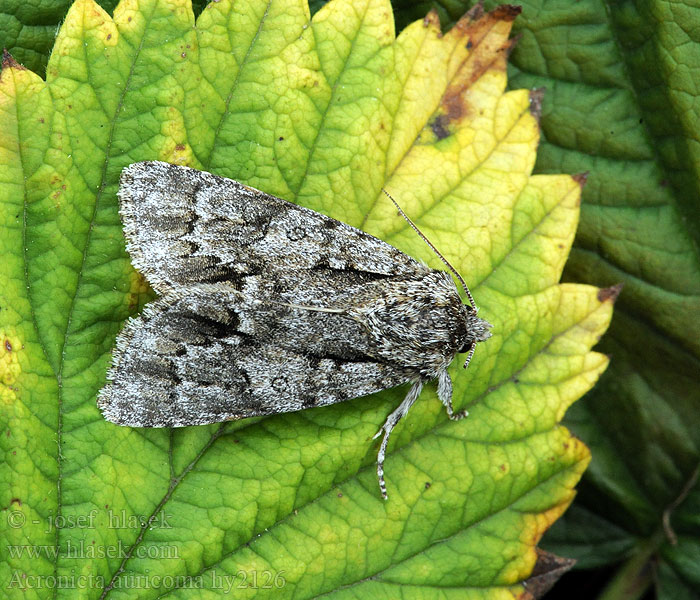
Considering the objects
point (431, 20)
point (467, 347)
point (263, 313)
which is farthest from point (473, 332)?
point (431, 20)

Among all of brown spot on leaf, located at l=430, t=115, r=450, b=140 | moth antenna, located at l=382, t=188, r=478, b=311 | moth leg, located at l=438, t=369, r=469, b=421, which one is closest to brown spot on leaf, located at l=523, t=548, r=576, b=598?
moth leg, located at l=438, t=369, r=469, b=421

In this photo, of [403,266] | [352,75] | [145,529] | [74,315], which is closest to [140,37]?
[352,75]

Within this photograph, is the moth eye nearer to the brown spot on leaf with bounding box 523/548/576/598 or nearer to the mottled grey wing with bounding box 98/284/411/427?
the mottled grey wing with bounding box 98/284/411/427

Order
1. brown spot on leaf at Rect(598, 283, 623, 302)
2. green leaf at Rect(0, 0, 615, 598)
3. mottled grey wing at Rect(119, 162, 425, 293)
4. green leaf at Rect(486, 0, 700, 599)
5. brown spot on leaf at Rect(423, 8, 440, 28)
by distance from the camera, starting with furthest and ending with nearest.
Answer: green leaf at Rect(486, 0, 700, 599) → brown spot on leaf at Rect(598, 283, 623, 302) → brown spot on leaf at Rect(423, 8, 440, 28) → mottled grey wing at Rect(119, 162, 425, 293) → green leaf at Rect(0, 0, 615, 598)

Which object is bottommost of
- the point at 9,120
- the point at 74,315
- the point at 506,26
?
the point at 74,315

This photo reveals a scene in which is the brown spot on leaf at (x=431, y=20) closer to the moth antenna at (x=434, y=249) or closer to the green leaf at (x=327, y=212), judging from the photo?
the green leaf at (x=327, y=212)

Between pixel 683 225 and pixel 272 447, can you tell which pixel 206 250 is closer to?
pixel 272 447

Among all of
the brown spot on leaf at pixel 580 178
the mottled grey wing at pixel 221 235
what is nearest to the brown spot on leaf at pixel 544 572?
the mottled grey wing at pixel 221 235
